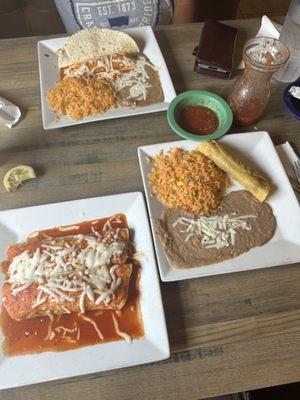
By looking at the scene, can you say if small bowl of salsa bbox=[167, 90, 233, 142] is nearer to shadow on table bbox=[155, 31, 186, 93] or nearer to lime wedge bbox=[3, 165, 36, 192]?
shadow on table bbox=[155, 31, 186, 93]

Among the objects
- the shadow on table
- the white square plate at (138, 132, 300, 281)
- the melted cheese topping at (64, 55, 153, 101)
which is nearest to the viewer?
the white square plate at (138, 132, 300, 281)

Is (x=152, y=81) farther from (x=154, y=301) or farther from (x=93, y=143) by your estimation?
(x=154, y=301)

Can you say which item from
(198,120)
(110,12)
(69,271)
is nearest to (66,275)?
(69,271)

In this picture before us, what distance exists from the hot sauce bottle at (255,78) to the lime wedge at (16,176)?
84 centimetres

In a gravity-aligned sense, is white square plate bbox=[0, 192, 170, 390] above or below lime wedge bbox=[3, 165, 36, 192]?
below

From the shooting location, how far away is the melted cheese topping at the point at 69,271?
975 millimetres

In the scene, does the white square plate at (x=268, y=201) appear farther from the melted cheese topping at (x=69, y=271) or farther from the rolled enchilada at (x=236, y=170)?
the melted cheese topping at (x=69, y=271)

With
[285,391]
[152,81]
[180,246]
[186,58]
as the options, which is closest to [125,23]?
[186,58]

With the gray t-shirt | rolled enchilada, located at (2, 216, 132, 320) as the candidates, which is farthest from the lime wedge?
the gray t-shirt

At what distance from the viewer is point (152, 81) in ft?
4.80

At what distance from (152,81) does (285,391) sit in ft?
4.52

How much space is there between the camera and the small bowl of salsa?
4.27 feet

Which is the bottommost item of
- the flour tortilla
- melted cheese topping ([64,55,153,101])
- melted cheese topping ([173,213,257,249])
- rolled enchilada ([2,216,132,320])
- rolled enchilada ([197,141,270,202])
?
rolled enchilada ([2,216,132,320])

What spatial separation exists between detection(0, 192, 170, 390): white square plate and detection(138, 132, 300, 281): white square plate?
0.17 ft
